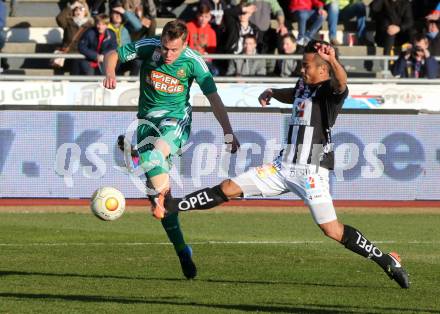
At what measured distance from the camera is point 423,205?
63.1 feet

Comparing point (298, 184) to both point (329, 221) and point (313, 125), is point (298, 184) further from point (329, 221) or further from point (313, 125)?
point (313, 125)

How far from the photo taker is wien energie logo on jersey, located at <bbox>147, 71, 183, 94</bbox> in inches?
446

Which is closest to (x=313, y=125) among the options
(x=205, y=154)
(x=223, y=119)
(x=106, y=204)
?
(x=223, y=119)

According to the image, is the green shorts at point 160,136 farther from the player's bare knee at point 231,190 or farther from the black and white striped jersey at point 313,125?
the black and white striped jersey at point 313,125

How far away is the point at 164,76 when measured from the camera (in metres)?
11.3

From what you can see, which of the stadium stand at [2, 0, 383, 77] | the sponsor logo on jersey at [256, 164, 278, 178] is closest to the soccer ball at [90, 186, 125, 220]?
the sponsor logo on jersey at [256, 164, 278, 178]

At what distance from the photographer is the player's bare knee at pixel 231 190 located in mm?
10016

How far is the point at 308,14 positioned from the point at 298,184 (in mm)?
14148

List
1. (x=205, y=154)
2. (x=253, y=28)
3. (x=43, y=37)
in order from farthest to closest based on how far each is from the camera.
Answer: (x=43, y=37), (x=253, y=28), (x=205, y=154)

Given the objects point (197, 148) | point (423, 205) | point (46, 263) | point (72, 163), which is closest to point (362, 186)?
point (423, 205)

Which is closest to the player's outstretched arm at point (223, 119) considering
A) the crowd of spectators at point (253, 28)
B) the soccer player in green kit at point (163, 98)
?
the soccer player in green kit at point (163, 98)

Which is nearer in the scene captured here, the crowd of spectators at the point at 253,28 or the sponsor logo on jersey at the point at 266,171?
the sponsor logo on jersey at the point at 266,171

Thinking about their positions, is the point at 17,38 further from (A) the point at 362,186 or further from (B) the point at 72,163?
(A) the point at 362,186

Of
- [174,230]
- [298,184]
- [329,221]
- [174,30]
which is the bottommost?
[174,230]
